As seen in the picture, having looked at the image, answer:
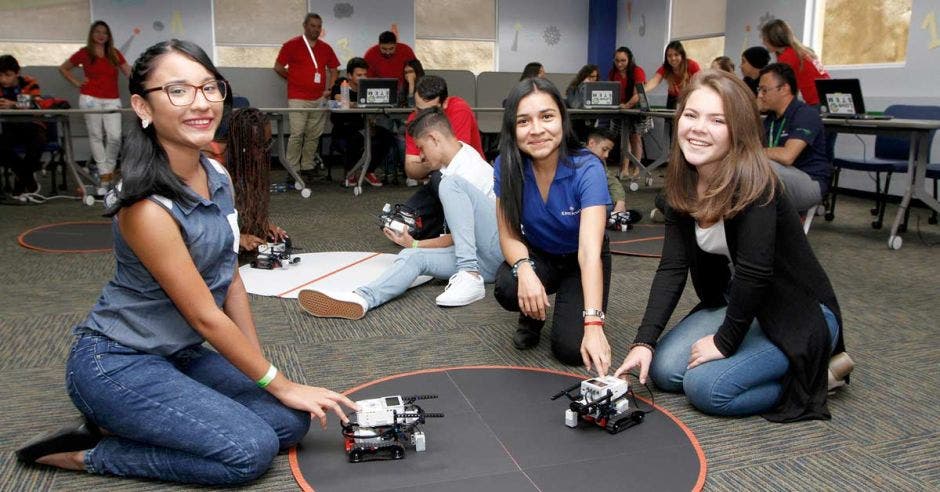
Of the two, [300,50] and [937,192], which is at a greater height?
[300,50]

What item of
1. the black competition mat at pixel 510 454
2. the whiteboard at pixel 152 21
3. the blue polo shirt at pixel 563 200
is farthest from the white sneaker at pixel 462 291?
the whiteboard at pixel 152 21

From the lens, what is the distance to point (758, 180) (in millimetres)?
2008

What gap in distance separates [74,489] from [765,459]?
1677 mm

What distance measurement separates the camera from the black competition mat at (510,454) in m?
1.75

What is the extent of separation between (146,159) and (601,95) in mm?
6178

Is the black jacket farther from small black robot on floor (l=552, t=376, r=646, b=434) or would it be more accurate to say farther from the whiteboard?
the whiteboard

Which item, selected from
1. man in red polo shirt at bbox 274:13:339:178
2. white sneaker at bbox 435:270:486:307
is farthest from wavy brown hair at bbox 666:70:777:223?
man in red polo shirt at bbox 274:13:339:178

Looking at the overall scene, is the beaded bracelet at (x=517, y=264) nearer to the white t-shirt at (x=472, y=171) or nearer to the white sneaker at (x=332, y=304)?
the white sneaker at (x=332, y=304)

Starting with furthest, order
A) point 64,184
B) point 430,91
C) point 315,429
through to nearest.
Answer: point 64,184 < point 430,91 < point 315,429

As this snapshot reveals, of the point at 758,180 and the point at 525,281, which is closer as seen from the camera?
the point at 758,180

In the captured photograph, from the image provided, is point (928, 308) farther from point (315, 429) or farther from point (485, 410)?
point (315, 429)

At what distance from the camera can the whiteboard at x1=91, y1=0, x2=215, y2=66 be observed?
872 centimetres

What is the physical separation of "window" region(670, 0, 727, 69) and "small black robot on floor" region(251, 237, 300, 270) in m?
6.25

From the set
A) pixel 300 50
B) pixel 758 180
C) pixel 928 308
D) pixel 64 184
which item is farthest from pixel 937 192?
pixel 64 184
